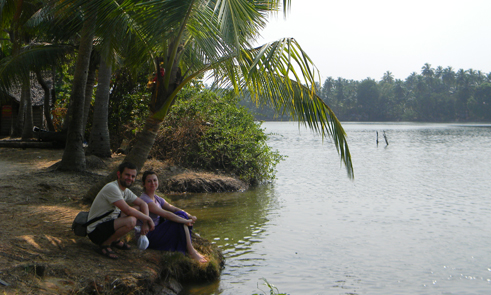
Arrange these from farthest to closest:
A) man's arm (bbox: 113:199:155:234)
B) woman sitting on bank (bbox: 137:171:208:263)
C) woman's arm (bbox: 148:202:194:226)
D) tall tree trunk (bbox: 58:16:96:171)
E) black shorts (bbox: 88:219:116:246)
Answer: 1. tall tree trunk (bbox: 58:16:96:171)
2. woman sitting on bank (bbox: 137:171:208:263)
3. woman's arm (bbox: 148:202:194:226)
4. black shorts (bbox: 88:219:116:246)
5. man's arm (bbox: 113:199:155:234)

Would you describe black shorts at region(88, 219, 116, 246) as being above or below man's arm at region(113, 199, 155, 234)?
below

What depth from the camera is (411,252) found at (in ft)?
30.0

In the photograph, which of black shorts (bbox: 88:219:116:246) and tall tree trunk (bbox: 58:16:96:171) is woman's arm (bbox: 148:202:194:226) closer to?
black shorts (bbox: 88:219:116:246)

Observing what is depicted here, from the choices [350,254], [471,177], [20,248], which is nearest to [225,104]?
[350,254]

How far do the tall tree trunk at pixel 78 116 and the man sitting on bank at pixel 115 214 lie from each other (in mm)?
6000

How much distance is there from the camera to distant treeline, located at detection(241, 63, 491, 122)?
390 feet

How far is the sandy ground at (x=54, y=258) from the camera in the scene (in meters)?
4.97

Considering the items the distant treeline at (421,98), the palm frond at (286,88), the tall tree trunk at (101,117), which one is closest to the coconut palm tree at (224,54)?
the palm frond at (286,88)

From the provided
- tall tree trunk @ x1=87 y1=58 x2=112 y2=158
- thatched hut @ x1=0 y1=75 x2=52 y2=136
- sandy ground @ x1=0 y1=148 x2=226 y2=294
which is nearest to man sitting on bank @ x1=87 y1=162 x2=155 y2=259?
sandy ground @ x1=0 y1=148 x2=226 y2=294

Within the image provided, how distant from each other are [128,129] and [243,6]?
11467mm

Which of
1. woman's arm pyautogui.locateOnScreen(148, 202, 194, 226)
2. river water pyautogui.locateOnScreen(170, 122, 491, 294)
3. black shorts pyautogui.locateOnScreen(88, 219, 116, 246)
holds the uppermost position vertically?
woman's arm pyautogui.locateOnScreen(148, 202, 194, 226)

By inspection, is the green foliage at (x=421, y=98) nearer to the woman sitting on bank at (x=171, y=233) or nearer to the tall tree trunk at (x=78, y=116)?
the tall tree trunk at (x=78, y=116)

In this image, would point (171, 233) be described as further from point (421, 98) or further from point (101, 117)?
point (421, 98)

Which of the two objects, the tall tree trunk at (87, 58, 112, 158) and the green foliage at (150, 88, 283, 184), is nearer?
the tall tree trunk at (87, 58, 112, 158)
